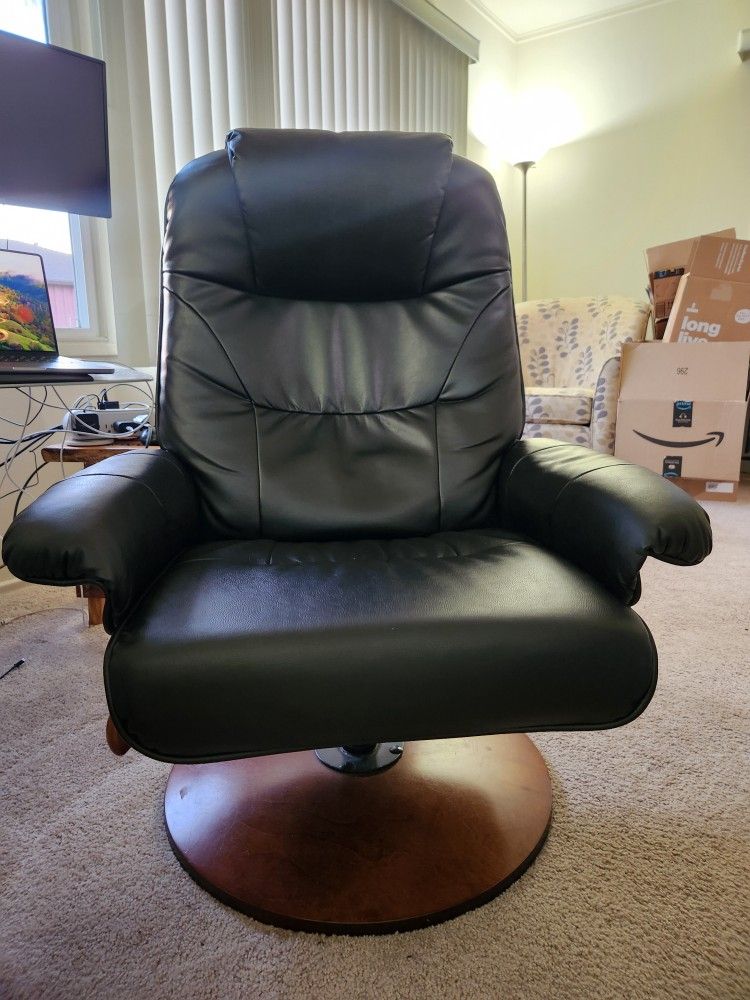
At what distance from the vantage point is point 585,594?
2.35ft

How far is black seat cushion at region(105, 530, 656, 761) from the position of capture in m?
0.63

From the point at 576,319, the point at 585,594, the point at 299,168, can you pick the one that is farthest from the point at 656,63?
the point at 585,594

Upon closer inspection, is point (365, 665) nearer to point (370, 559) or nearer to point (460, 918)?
point (370, 559)

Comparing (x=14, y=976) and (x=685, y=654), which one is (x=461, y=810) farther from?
(x=685, y=654)

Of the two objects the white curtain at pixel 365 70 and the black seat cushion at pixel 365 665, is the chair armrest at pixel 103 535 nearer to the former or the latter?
the black seat cushion at pixel 365 665

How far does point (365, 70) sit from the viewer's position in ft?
9.11

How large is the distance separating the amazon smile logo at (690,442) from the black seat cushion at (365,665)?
2075mm

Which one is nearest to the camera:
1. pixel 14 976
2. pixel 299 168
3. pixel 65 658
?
pixel 14 976

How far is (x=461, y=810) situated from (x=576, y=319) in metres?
2.74

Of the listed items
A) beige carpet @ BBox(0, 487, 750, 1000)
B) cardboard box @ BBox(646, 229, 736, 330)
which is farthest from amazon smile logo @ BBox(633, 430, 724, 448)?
beige carpet @ BBox(0, 487, 750, 1000)

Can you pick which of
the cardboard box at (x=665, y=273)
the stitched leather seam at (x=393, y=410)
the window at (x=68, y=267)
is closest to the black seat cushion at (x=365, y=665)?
the stitched leather seam at (x=393, y=410)

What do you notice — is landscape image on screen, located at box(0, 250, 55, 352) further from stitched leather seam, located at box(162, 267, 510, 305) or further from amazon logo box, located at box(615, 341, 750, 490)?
amazon logo box, located at box(615, 341, 750, 490)

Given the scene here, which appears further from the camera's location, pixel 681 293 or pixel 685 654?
pixel 681 293

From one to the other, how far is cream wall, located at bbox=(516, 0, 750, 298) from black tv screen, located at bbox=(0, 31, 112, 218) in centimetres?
318
